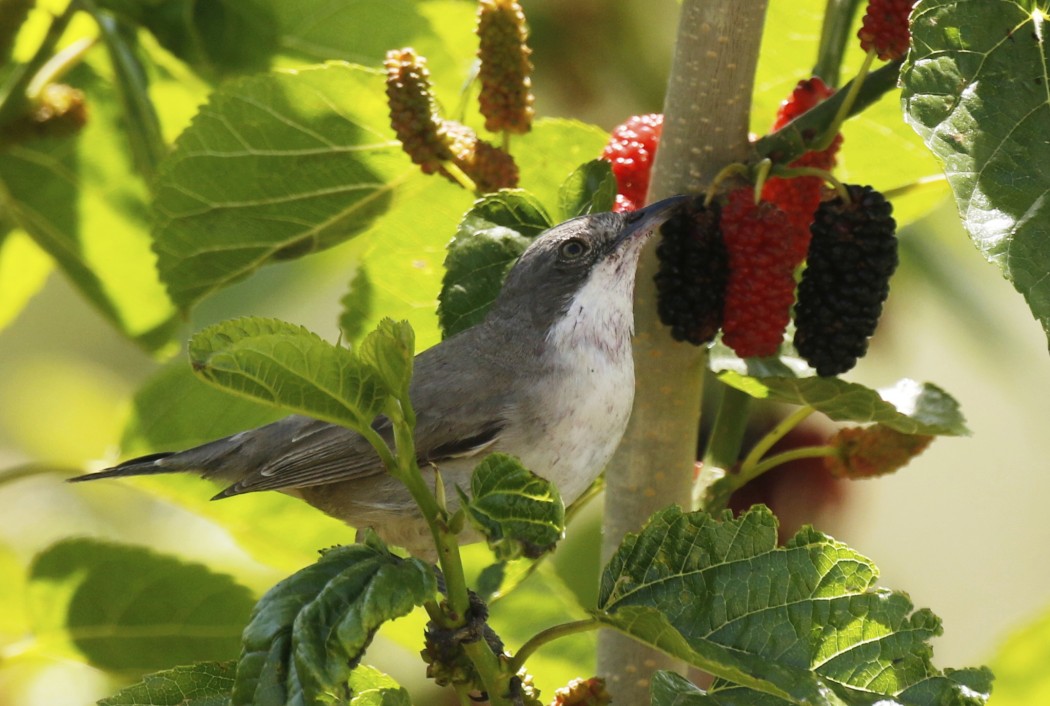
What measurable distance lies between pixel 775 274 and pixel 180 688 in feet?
3.77

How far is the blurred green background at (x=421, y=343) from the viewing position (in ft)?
9.48

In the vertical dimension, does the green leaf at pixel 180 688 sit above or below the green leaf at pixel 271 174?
below

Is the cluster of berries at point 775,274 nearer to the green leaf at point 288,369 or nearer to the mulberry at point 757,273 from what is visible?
the mulberry at point 757,273

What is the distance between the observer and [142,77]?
2.88 metres

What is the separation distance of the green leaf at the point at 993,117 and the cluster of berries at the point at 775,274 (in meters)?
0.34

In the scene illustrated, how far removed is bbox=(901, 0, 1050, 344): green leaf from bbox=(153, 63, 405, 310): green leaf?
4.05 feet

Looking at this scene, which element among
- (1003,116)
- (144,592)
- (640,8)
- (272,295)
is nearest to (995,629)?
(640,8)

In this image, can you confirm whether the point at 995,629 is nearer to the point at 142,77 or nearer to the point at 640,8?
the point at 640,8

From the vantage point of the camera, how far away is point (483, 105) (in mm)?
2408

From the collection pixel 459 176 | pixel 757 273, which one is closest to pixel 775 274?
pixel 757 273

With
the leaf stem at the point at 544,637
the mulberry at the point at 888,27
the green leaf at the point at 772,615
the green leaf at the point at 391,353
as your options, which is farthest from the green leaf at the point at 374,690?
the mulberry at the point at 888,27

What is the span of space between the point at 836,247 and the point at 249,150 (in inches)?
50.4

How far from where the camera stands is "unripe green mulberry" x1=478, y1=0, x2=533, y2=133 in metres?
2.37

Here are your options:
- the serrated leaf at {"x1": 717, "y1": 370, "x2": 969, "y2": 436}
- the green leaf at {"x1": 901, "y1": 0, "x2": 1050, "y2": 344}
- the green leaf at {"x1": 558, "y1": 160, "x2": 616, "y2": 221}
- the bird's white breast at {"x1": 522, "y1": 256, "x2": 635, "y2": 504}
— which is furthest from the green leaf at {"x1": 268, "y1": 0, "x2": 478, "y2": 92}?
the green leaf at {"x1": 901, "y1": 0, "x2": 1050, "y2": 344}
